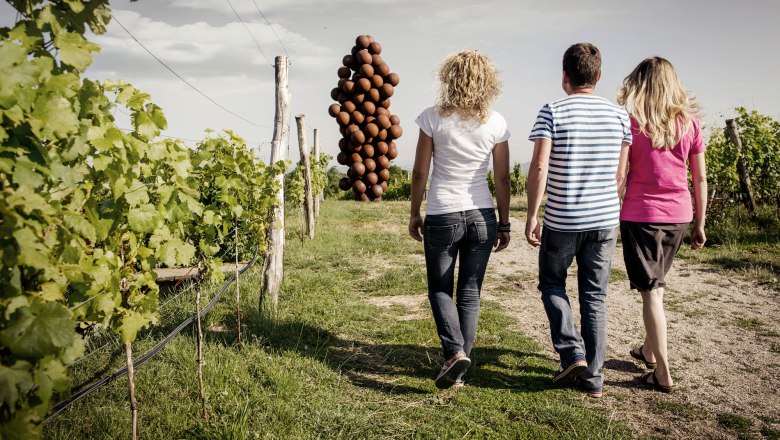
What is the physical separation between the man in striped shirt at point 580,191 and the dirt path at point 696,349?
0.43 metres

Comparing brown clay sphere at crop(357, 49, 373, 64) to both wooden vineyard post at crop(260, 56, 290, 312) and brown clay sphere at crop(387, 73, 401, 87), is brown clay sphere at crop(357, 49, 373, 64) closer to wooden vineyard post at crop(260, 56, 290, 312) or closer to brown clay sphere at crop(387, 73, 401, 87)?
brown clay sphere at crop(387, 73, 401, 87)

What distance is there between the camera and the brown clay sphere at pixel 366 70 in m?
15.2

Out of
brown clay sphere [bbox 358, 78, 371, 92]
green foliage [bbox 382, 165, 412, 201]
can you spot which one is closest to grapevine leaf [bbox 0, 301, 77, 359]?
brown clay sphere [bbox 358, 78, 371, 92]

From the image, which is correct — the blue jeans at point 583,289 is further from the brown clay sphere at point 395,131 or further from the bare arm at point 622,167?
the brown clay sphere at point 395,131

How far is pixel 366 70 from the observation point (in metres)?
15.2

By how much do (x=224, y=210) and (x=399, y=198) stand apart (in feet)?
57.0

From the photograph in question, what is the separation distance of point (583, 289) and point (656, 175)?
779 mm

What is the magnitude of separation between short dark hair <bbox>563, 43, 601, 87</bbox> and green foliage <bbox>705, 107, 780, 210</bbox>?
7710 mm

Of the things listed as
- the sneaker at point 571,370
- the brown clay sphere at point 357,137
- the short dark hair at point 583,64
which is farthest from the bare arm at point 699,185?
the brown clay sphere at point 357,137

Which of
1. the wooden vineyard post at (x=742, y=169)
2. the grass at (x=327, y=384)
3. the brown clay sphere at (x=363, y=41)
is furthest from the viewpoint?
the brown clay sphere at (x=363, y=41)

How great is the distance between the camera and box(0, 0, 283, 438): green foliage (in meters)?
1.25

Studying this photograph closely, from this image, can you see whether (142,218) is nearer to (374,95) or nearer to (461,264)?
(461,264)

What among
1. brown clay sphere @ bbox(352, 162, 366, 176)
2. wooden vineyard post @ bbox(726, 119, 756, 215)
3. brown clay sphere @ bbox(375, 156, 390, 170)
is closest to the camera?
wooden vineyard post @ bbox(726, 119, 756, 215)

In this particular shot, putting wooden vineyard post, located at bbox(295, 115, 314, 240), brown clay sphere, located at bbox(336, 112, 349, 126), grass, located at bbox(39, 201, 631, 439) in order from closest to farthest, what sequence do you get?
grass, located at bbox(39, 201, 631, 439), wooden vineyard post, located at bbox(295, 115, 314, 240), brown clay sphere, located at bbox(336, 112, 349, 126)
